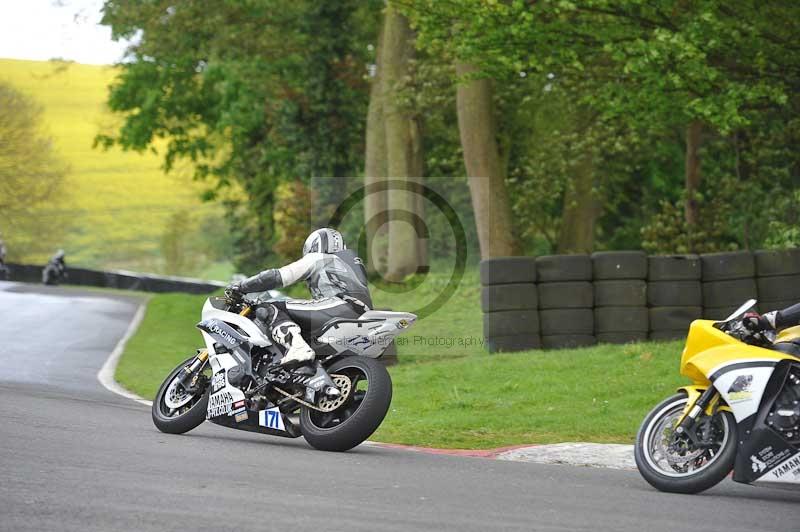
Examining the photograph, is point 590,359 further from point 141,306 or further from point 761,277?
point 141,306

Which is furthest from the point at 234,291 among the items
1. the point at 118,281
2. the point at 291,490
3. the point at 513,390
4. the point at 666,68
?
the point at 118,281

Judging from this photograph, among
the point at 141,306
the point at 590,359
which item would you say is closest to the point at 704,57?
the point at 590,359

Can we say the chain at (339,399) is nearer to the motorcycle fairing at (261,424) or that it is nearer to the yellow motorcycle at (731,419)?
the motorcycle fairing at (261,424)

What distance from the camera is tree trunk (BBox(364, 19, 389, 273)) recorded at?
1361 inches

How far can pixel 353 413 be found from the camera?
388 inches

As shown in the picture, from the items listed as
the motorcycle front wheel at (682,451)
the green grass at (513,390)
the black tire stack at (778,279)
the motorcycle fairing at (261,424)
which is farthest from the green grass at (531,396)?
the motorcycle front wheel at (682,451)

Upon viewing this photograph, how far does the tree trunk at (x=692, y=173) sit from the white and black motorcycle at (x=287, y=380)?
17.7 meters

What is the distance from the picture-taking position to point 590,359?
1698 cm

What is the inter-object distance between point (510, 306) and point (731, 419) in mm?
10149

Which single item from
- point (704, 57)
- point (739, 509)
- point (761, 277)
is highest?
point (704, 57)

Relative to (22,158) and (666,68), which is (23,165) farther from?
(666,68)

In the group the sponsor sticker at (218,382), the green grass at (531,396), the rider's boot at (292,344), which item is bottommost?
the green grass at (531,396)

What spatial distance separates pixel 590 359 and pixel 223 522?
11195 millimetres

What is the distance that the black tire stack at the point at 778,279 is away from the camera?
1809 cm
